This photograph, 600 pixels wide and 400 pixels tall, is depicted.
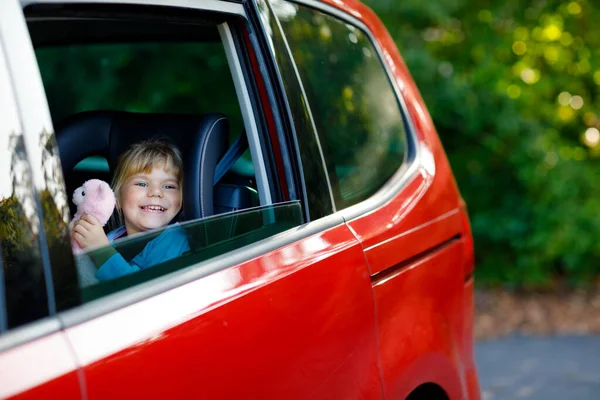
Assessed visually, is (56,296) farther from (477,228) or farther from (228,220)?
(477,228)

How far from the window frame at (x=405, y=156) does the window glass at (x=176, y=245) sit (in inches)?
11.7

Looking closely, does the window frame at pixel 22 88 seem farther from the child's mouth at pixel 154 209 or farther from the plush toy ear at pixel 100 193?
the child's mouth at pixel 154 209

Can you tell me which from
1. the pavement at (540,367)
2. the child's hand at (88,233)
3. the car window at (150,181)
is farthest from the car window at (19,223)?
the pavement at (540,367)

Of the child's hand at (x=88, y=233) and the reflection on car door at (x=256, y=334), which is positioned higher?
the child's hand at (x=88, y=233)

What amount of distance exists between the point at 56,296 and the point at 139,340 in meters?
0.17

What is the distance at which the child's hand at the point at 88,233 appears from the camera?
6.64ft

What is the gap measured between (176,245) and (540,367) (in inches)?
161

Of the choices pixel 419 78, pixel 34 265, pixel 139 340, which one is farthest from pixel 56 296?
pixel 419 78

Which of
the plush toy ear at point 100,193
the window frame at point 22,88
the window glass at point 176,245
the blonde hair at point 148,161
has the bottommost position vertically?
the window glass at point 176,245

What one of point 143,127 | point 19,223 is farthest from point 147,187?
point 19,223

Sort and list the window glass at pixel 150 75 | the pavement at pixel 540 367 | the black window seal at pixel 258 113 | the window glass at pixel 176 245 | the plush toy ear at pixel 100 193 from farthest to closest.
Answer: the window glass at pixel 150 75 → the pavement at pixel 540 367 → the plush toy ear at pixel 100 193 → the black window seal at pixel 258 113 → the window glass at pixel 176 245

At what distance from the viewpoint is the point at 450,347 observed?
2.65 metres

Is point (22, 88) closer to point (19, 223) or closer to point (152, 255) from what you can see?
point (19, 223)

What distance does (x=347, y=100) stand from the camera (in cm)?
261
